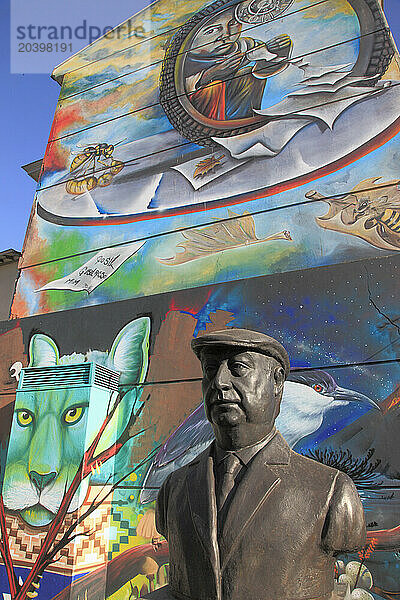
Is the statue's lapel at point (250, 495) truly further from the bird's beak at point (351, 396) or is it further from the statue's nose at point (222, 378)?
the bird's beak at point (351, 396)

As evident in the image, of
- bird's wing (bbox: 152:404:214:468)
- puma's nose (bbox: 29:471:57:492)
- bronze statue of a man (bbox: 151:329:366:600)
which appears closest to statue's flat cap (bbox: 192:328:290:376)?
bronze statue of a man (bbox: 151:329:366:600)

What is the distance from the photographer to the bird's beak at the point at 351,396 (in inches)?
151

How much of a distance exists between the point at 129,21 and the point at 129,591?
26.6ft

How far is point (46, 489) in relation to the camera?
185 inches

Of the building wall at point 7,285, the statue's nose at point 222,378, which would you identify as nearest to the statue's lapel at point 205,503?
the statue's nose at point 222,378

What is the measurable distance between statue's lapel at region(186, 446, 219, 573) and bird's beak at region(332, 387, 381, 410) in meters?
2.31

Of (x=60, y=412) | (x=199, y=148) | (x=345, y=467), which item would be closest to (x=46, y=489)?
(x=60, y=412)

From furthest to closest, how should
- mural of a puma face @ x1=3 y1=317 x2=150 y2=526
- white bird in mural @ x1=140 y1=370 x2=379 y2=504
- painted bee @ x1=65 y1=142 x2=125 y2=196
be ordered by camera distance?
painted bee @ x1=65 y1=142 x2=125 y2=196 < mural of a puma face @ x1=3 y1=317 x2=150 y2=526 < white bird in mural @ x1=140 y1=370 x2=379 y2=504

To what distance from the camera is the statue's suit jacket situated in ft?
5.24

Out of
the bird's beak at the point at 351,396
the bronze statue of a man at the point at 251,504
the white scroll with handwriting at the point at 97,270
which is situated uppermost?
the white scroll with handwriting at the point at 97,270

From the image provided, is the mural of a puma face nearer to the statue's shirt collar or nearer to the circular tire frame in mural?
the circular tire frame in mural

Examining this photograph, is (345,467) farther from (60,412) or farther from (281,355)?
(60,412)

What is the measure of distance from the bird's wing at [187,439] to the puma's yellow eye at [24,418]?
1.46m

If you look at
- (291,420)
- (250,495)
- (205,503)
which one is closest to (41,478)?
(291,420)
